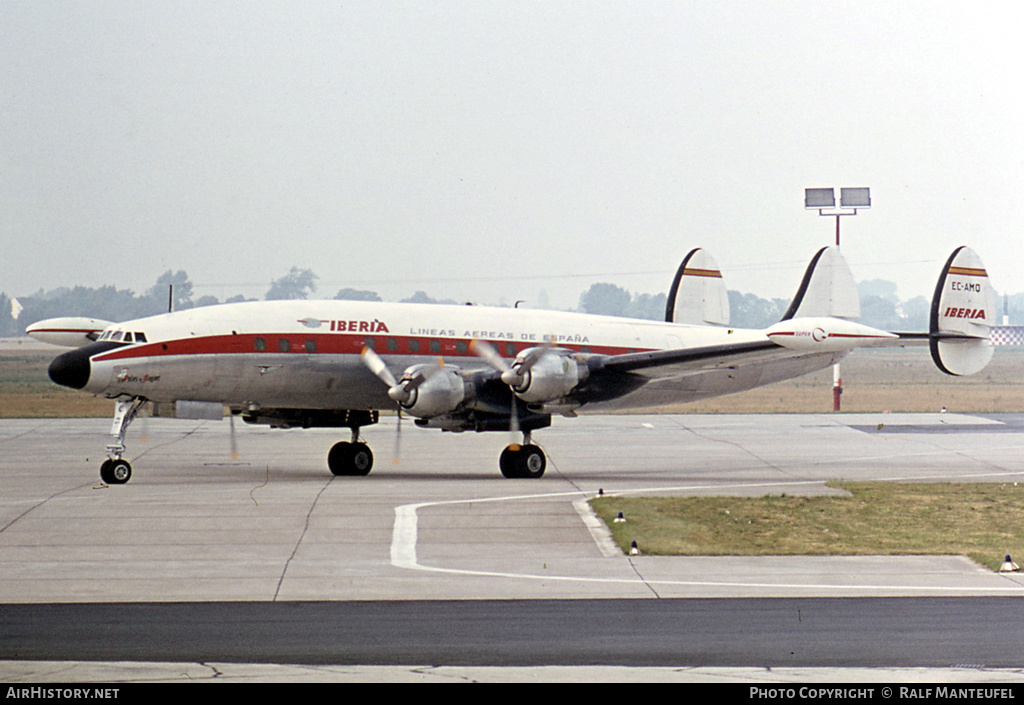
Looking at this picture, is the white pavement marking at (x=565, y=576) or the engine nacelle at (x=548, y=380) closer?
the white pavement marking at (x=565, y=576)

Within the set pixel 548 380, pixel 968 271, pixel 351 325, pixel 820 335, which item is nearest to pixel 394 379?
pixel 351 325

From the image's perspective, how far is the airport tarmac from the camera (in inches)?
512

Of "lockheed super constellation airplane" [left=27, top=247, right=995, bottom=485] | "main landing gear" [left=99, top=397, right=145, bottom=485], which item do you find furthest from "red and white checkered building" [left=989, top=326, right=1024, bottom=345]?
"main landing gear" [left=99, top=397, right=145, bottom=485]

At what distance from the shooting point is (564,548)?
15.9 meters

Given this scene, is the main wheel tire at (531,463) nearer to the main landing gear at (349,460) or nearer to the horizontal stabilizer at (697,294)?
the main landing gear at (349,460)

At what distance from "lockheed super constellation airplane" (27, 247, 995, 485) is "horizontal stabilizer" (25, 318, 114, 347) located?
1.3 inches

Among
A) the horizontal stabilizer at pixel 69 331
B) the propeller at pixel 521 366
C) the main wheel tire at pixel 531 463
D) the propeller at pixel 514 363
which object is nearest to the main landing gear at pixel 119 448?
the horizontal stabilizer at pixel 69 331

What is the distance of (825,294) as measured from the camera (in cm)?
3094

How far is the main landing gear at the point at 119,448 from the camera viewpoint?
22.8m

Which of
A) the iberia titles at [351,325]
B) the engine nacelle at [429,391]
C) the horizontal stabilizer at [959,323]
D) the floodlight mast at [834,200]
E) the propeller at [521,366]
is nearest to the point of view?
the engine nacelle at [429,391]

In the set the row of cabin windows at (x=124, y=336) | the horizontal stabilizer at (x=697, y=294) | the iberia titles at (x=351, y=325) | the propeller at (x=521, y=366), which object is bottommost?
the propeller at (x=521, y=366)

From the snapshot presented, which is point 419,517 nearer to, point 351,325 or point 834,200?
point 351,325

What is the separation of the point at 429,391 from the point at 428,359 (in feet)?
6.84

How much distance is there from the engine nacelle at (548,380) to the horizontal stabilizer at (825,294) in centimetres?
942
